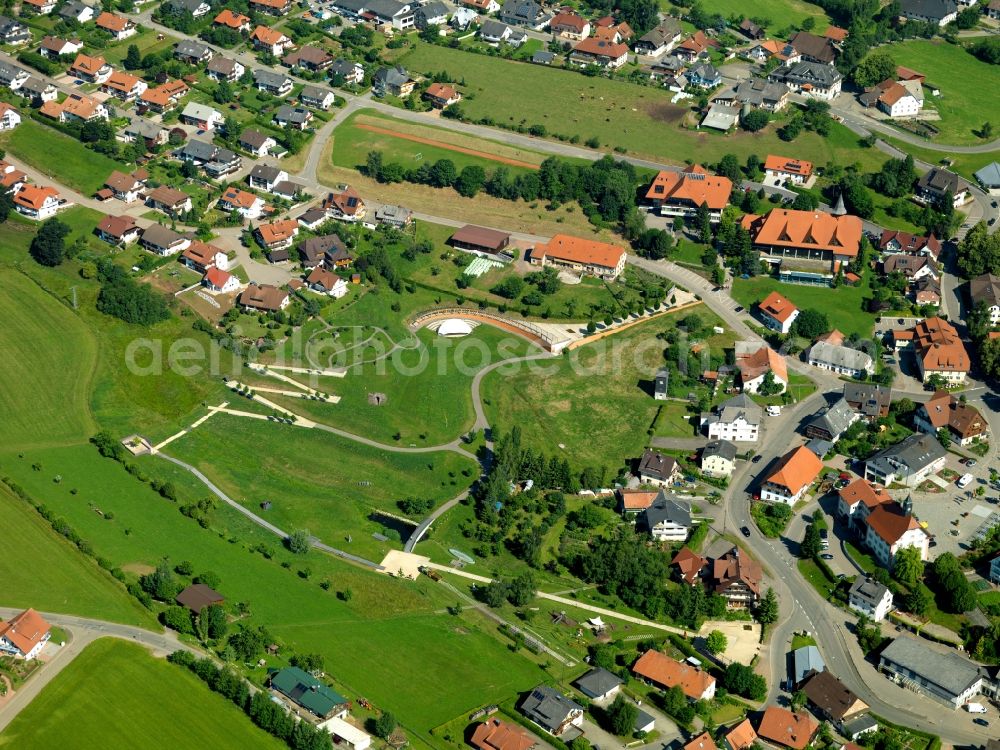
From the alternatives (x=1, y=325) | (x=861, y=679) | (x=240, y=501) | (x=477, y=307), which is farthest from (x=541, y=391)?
(x=1, y=325)

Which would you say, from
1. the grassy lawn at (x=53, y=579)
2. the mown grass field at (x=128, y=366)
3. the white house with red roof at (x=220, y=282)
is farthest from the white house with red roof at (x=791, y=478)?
the white house with red roof at (x=220, y=282)

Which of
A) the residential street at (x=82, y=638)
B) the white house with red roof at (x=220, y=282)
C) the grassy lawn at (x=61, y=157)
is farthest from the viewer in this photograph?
the grassy lawn at (x=61, y=157)

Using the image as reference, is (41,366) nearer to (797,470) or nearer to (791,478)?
(791,478)

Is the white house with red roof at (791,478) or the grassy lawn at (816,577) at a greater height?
the white house with red roof at (791,478)

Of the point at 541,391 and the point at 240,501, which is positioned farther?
the point at 541,391

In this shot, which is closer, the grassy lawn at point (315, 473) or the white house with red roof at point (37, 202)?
the grassy lawn at point (315, 473)

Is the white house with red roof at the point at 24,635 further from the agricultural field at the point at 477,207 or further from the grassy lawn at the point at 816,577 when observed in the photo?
the agricultural field at the point at 477,207

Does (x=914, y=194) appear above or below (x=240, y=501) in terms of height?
above

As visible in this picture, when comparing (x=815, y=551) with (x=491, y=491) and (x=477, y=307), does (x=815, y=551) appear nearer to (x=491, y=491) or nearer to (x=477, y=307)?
(x=491, y=491)

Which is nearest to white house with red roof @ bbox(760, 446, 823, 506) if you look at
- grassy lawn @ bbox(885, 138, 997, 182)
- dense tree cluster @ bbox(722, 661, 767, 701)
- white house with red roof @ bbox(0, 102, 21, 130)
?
dense tree cluster @ bbox(722, 661, 767, 701)
